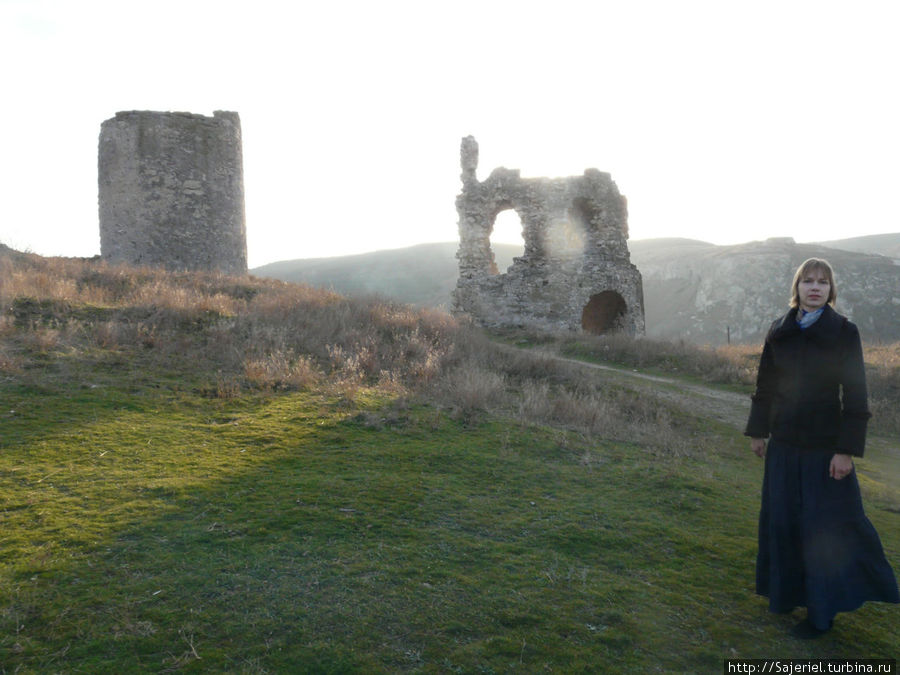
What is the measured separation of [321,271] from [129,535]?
6312 centimetres

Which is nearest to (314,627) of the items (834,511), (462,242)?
(834,511)

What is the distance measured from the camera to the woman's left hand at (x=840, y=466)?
3533 mm

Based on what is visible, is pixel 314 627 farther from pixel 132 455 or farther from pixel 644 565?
pixel 132 455

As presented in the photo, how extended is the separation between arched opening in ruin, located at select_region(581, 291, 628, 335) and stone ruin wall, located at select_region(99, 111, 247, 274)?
13131 millimetres

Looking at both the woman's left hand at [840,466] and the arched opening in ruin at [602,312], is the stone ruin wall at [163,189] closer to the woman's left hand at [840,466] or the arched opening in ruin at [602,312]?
the arched opening in ruin at [602,312]

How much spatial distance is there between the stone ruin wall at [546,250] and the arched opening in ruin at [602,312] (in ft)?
3.95

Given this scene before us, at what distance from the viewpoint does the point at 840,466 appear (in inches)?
140

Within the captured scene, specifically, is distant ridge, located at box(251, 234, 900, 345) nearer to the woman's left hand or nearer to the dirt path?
the dirt path

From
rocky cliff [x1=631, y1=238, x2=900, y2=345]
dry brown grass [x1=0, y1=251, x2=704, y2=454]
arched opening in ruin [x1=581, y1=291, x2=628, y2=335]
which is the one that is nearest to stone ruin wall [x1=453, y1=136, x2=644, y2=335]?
arched opening in ruin [x1=581, y1=291, x2=628, y2=335]

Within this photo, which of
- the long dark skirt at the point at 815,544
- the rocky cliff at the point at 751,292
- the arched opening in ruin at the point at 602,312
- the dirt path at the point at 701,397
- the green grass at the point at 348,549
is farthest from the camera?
the rocky cliff at the point at 751,292

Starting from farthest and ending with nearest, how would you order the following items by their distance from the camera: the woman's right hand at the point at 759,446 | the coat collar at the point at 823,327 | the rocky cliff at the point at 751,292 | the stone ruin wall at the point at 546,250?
the rocky cliff at the point at 751,292 → the stone ruin wall at the point at 546,250 → the woman's right hand at the point at 759,446 → the coat collar at the point at 823,327

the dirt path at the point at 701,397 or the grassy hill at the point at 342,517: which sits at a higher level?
the grassy hill at the point at 342,517

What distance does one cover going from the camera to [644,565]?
402cm

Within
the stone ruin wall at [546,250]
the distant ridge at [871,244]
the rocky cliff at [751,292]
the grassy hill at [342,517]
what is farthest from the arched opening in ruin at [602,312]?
the distant ridge at [871,244]
